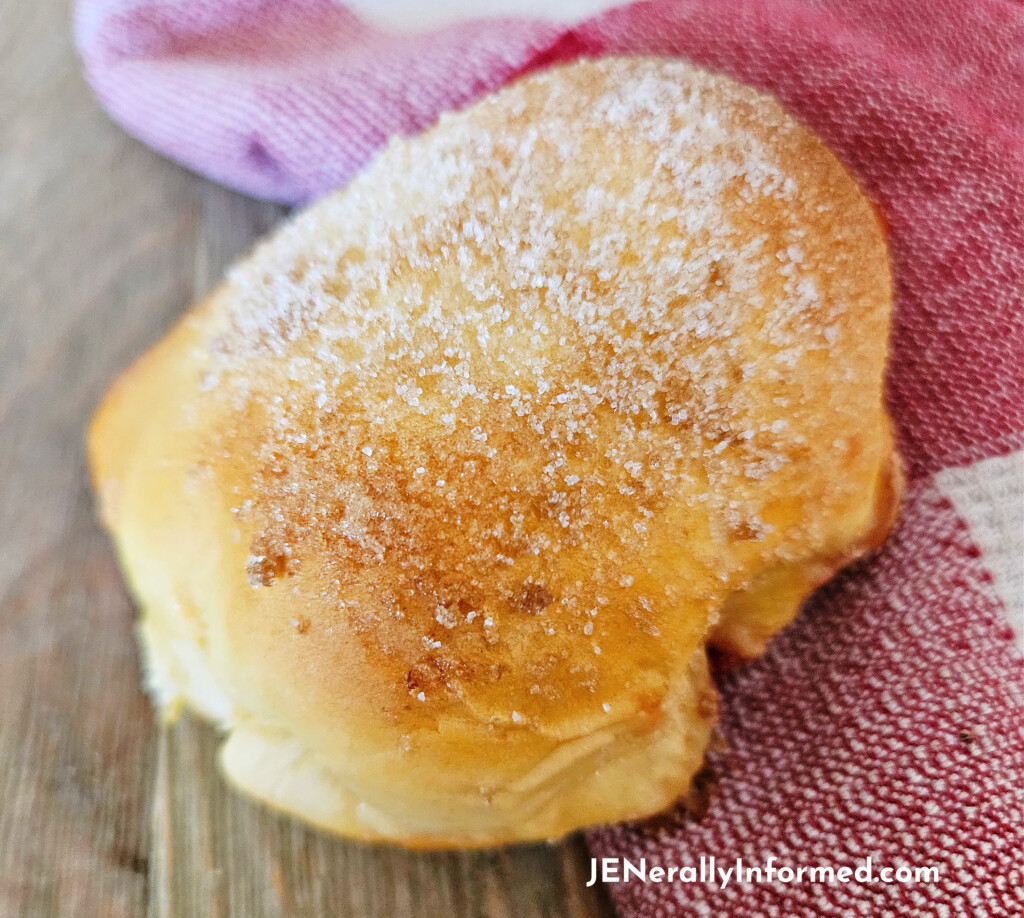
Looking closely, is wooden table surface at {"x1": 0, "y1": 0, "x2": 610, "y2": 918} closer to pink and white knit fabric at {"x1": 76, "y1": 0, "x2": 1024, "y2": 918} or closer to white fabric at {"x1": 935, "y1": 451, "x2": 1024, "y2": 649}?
pink and white knit fabric at {"x1": 76, "y1": 0, "x2": 1024, "y2": 918}

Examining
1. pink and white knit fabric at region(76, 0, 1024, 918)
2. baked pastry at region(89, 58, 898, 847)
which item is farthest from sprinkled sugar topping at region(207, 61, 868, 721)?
Result: pink and white knit fabric at region(76, 0, 1024, 918)

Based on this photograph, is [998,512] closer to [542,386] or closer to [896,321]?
[896,321]

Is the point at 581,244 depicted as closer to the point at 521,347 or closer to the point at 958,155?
the point at 521,347

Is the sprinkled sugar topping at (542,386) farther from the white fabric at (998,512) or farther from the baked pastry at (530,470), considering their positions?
the white fabric at (998,512)

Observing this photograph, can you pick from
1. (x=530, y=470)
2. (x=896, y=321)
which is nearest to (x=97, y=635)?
(x=530, y=470)

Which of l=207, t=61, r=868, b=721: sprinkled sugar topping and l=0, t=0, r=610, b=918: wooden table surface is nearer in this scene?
l=207, t=61, r=868, b=721: sprinkled sugar topping

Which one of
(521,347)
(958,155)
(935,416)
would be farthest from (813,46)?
(521,347)
